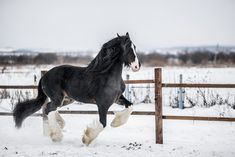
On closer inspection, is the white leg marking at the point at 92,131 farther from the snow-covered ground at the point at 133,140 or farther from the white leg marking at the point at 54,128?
the white leg marking at the point at 54,128

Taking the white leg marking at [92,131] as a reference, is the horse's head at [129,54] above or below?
above

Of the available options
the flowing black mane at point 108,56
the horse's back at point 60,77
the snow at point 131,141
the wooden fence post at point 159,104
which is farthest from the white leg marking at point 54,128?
the wooden fence post at point 159,104

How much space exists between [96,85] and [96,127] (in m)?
0.78

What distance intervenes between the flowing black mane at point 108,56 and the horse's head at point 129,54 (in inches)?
3.6

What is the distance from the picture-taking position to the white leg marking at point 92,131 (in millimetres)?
5652

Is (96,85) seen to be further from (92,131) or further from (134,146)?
(134,146)

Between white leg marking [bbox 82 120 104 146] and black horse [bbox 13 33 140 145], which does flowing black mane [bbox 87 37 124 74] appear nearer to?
black horse [bbox 13 33 140 145]

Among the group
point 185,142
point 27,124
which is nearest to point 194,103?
point 185,142

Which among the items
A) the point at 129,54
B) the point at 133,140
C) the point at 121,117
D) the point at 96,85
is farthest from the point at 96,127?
the point at 129,54

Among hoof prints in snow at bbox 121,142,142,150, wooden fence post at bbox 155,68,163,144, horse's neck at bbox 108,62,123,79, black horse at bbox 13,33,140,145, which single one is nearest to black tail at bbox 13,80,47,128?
black horse at bbox 13,33,140,145

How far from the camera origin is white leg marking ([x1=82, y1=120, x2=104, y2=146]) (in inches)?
223

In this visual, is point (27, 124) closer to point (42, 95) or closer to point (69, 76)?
point (42, 95)

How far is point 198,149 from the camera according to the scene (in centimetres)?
550

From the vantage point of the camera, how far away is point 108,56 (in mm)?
5824
